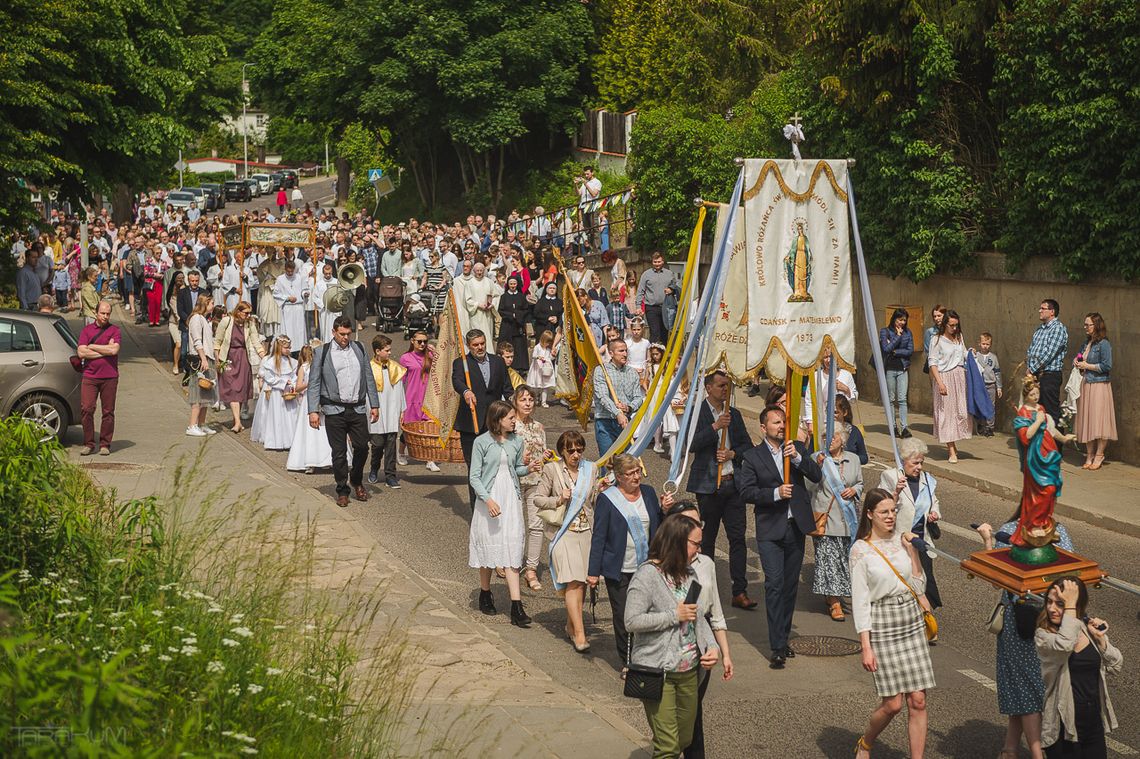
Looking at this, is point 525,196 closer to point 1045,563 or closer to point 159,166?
point 159,166

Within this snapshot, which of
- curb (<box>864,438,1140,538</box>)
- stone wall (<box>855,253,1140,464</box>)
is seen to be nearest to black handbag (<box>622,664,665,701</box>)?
curb (<box>864,438,1140,538</box>)

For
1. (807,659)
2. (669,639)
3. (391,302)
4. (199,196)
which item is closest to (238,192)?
(199,196)

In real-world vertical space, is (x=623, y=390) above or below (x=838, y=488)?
above

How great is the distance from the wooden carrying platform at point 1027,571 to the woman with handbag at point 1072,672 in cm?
21

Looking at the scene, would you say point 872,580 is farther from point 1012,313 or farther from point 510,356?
point 1012,313

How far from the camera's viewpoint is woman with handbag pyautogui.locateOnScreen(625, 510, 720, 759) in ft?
25.4

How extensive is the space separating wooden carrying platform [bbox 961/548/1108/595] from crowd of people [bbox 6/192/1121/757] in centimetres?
20

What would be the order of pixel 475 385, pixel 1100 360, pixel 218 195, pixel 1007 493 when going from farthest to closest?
pixel 218 195
pixel 1100 360
pixel 1007 493
pixel 475 385

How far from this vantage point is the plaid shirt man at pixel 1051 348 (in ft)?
59.3

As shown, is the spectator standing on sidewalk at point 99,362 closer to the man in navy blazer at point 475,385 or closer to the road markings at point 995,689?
the man in navy blazer at point 475,385

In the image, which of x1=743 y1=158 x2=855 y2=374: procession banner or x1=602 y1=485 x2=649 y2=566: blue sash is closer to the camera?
x1=602 y1=485 x2=649 y2=566: blue sash

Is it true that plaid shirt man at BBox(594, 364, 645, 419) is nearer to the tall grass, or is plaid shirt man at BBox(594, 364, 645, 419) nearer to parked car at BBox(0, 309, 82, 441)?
the tall grass

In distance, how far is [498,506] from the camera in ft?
37.3

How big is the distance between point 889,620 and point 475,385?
7.15m
